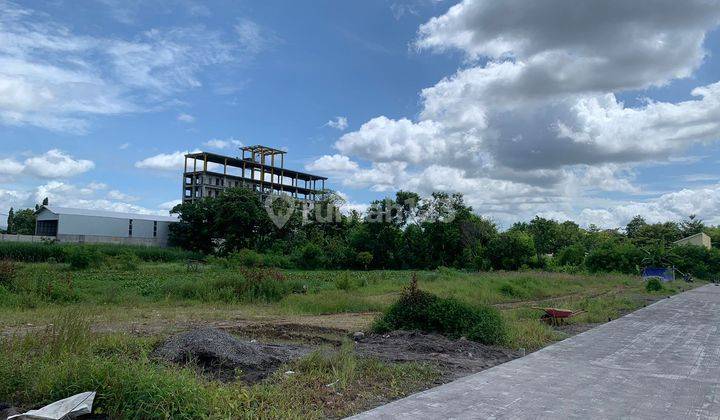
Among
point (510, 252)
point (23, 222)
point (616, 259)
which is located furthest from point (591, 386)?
point (23, 222)

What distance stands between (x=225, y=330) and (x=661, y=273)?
129 ft

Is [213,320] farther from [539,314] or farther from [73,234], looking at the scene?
[73,234]

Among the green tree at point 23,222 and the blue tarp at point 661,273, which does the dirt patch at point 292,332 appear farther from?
the green tree at point 23,222

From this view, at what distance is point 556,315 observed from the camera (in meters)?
13.0

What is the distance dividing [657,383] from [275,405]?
17.4 feet

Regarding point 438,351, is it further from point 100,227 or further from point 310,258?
point 100,227

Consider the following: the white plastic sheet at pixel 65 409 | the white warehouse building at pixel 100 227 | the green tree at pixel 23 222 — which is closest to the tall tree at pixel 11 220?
the green tree at pixel 23 222

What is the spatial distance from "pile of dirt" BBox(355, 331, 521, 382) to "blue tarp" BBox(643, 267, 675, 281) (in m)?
36.5

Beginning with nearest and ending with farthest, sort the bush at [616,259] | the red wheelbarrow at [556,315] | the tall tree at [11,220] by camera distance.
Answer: the red wheelbarrow at [556,315] < the bush at [616,259] < the tall tree at [11,220]

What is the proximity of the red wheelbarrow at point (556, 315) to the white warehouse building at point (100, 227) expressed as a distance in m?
56.5

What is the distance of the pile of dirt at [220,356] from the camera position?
22.1 feet

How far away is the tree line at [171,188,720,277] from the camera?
47.3m

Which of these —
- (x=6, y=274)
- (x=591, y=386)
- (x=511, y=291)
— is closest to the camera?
(x=591, y=386)

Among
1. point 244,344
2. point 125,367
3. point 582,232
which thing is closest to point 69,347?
point 125,367
